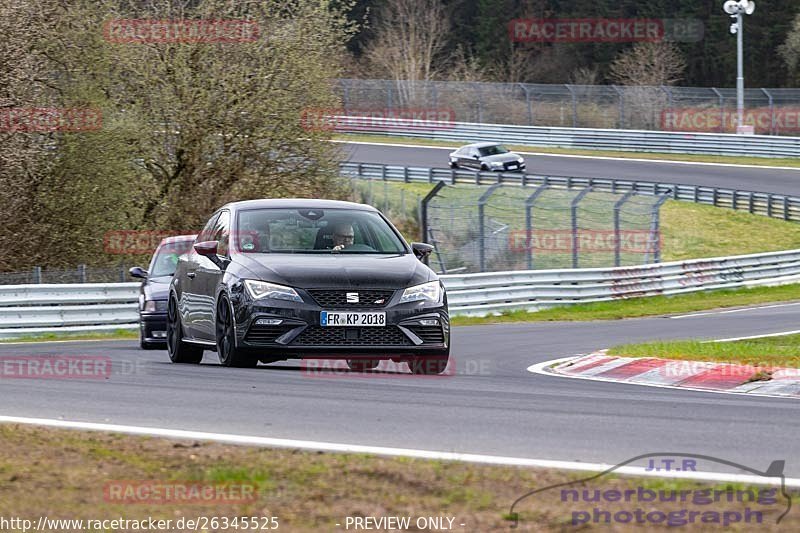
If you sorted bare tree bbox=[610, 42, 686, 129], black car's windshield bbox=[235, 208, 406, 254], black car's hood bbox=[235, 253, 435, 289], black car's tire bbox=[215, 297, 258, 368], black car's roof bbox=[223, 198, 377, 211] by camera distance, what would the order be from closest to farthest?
1. black car's hood bbox=[235, 253, 435, 289]
2. black car's tire bbox=[215, 297, 258, 368]
3. black car's windshield bbox=[235, 208, 406, 254]
4. black car's roof bbox=[223, 198, 377, 211]
5. bare tree bbox=[610, 42, 686, 129]

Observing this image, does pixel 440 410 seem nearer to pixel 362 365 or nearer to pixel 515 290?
pixel 362 365

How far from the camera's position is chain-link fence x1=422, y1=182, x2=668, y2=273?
28.1 metres

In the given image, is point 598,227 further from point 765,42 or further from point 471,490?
point 765,42

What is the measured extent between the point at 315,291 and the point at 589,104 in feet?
172

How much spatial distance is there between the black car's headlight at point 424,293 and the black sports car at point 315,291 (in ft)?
0.04

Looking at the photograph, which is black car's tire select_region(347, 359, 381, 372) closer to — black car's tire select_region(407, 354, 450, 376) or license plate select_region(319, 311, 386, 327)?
black car's tire select_region(407, 354, 450, 376)

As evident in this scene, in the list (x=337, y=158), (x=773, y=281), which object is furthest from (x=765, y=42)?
(x=337, y=158)

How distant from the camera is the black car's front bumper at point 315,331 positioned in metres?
11.0

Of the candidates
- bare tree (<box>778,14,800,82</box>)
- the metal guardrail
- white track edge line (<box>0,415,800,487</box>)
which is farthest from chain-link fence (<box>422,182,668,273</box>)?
bare tree (<box>778,14,800,82</box>)

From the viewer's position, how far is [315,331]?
1103cm

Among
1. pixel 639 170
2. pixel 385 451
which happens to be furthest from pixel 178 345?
pixel 639 170

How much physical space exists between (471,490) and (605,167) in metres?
49.8

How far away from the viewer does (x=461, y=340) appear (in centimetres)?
1850

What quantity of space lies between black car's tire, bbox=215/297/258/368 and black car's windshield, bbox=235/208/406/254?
633mm
